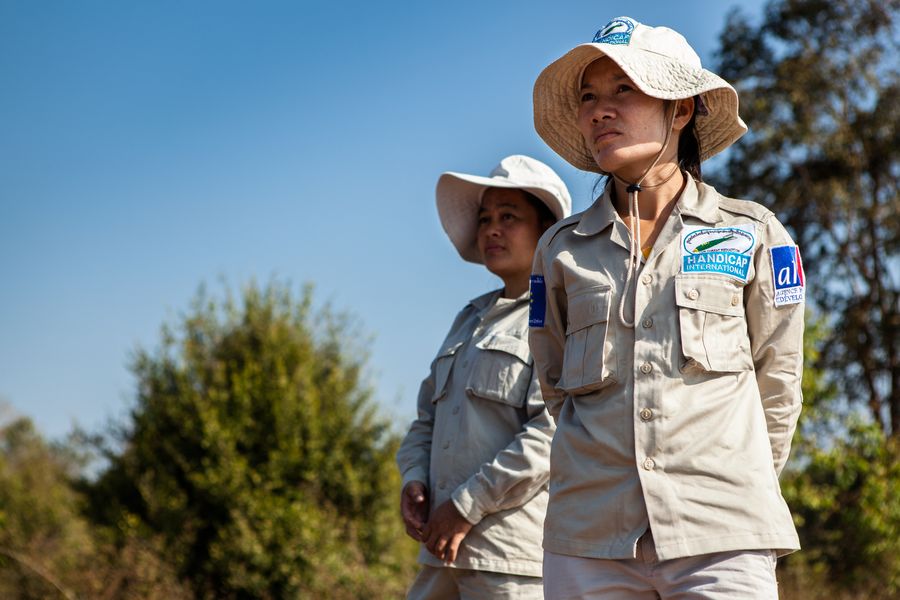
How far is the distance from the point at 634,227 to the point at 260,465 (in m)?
8.35

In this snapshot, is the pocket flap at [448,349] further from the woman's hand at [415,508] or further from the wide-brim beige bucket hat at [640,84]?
the wide-brim beige bucket hat at [640,84]

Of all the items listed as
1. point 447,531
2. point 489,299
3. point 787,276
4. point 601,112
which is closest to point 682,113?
point 601,112

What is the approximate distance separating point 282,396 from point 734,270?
854cm

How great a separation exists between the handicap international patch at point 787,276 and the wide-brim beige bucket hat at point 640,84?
0.41 meters

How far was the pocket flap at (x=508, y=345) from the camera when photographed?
3.47m

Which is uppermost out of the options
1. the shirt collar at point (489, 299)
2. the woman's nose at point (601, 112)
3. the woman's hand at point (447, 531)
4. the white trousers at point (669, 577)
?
the woman's nose at point (601, 112)

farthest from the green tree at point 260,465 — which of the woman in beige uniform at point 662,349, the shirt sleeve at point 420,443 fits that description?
the woman in beige uniform at point 662,349

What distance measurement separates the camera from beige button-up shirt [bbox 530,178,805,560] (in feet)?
7.18

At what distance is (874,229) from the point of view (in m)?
19.0

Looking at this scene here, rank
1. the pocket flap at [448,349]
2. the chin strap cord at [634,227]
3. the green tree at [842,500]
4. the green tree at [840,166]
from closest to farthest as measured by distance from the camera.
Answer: the chin strap cord at [634,227], the pocket flap at [448,349], the green tree at [842,500], the green tree at [840,166]

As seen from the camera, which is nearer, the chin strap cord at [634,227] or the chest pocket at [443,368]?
the chin strap cord at [634,227]

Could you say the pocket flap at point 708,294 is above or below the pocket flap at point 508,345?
below

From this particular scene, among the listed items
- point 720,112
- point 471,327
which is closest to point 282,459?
point 471,327

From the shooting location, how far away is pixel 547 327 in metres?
2.75
